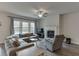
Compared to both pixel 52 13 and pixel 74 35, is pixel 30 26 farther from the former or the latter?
pixel 74 35

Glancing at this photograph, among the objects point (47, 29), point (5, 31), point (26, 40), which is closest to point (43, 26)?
point (47, 29)

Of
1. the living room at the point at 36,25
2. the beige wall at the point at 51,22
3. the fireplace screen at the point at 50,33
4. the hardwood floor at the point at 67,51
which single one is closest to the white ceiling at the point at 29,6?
the living room at the point at 36,25

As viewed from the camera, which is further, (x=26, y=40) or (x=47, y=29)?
(x=47, y=29)

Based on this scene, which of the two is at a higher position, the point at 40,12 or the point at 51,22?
the point at 40,12

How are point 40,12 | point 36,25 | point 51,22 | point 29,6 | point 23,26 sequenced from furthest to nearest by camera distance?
point 51,22 → point 36,25 → point 23,26 → point 40,12 → point 29,6

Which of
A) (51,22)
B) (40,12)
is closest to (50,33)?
(51,22)

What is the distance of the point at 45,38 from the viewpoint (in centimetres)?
252

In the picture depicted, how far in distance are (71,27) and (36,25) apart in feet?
3.15

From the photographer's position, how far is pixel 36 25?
7.78 ft

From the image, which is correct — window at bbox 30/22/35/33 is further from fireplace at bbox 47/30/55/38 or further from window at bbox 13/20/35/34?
fireplace at bbox 47/30/55/38

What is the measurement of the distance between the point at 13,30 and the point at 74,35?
1615mm

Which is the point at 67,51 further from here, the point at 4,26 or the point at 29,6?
the point at 4,26

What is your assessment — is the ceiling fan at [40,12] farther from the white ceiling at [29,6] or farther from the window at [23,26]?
the window at [23,26]

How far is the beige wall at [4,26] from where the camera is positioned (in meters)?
1.95
